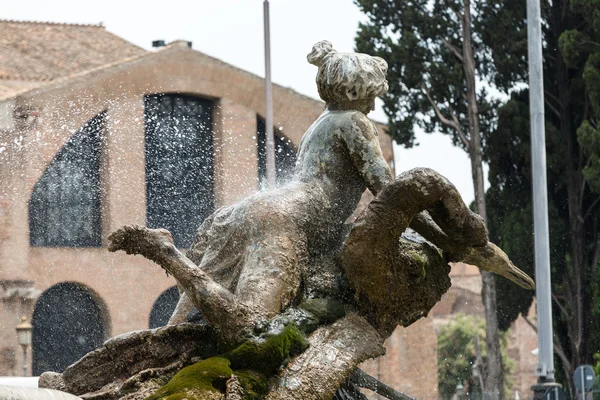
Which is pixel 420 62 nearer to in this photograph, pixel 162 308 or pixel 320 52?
pixel 162 308

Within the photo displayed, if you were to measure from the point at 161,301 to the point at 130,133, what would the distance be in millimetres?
4063

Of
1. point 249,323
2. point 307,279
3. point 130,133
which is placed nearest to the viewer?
point 249,323

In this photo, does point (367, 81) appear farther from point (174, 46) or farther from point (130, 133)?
point (174, 46)

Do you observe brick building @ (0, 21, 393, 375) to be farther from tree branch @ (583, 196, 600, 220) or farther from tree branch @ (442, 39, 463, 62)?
tree branch @ (583, 196, 600, 220)

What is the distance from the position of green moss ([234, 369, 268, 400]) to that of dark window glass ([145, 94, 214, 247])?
19.9 metres

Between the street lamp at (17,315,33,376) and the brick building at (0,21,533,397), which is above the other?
the brick building at (0,21,533,397)

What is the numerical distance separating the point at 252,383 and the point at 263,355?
0.53ft

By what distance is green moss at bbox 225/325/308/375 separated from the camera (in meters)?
5.78

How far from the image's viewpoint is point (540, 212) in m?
22.6

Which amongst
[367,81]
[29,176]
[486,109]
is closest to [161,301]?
[29,176]

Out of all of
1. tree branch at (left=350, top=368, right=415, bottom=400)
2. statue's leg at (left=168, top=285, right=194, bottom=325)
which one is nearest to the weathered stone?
statue's leg at (left=168, top=285, right=194, bottom=325)

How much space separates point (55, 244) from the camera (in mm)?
30891

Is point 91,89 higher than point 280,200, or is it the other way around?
point 91,89

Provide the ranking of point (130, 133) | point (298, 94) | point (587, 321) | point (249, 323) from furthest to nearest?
point (298, 94) < point (130, 133) < point (587, 321) < point (249, 323)
